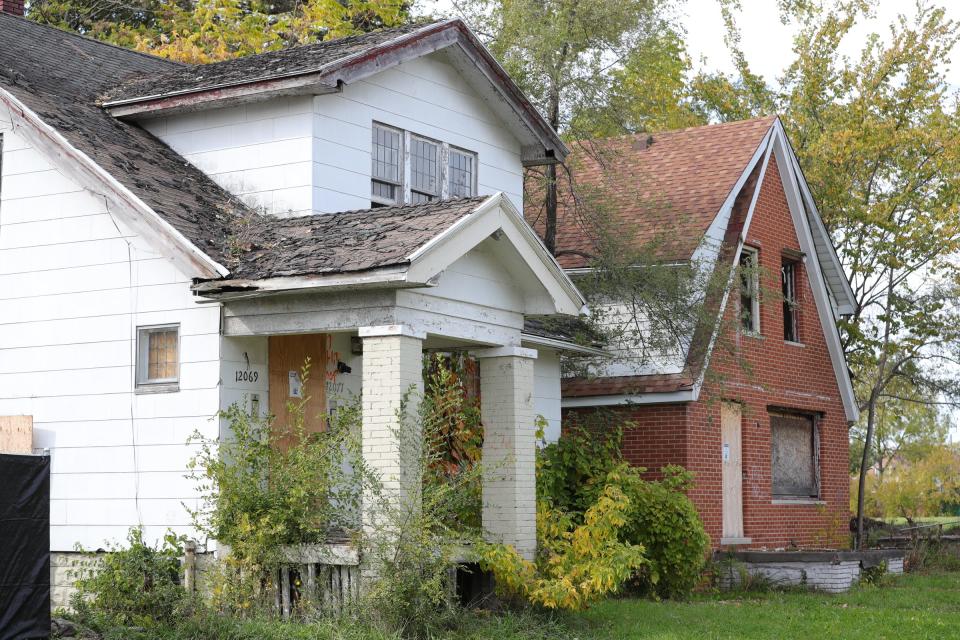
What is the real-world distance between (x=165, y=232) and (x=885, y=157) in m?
16.2

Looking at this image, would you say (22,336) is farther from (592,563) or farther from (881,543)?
(881,543)

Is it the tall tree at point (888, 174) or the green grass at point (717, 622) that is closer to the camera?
the green grass at point (717, 622)

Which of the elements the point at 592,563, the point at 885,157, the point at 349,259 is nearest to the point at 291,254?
the point at 349,259

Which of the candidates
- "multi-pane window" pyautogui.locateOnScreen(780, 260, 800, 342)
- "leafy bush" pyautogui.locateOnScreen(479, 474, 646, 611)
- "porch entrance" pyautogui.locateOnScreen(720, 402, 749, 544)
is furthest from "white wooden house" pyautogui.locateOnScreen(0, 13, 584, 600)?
"multi-pane window" pyautogui.locateOnScreen(780, 260, 800, 342)

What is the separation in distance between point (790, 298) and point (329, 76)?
1163cm

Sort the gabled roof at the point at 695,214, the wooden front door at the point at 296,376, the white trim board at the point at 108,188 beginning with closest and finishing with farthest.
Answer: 1. the white trim board at the point at 108,188
2. the wooden front door at the point at 296,376
3. the gabled roof at the point at 695,214

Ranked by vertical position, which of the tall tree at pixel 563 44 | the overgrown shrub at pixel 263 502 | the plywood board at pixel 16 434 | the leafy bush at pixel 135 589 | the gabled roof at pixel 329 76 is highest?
the tall tree at pixel 563 44

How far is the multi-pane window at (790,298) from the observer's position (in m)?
22.8

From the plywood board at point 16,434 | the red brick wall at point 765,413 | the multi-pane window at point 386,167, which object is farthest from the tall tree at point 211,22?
the plywood board at point 16,434

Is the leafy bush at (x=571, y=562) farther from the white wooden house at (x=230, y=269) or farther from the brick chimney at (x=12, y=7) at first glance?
the brick chimney at (x=12, y=7)

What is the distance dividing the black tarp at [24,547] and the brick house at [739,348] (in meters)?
10.2

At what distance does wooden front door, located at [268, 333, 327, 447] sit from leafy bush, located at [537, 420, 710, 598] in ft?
12.0

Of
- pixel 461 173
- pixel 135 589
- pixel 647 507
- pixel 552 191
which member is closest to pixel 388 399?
pixel 135 589

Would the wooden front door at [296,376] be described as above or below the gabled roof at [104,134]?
below
